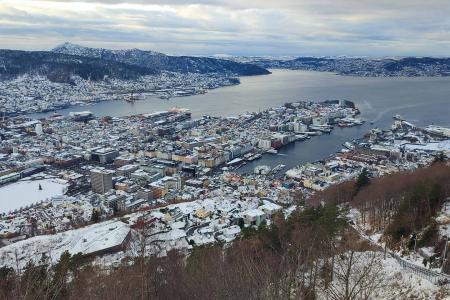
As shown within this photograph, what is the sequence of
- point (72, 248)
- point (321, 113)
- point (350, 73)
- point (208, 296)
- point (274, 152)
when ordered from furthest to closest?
1. point (350, 73)
2. point (321, 113)
3. point (274, 152)
4. point (72, 248)
5. point (208, 296)

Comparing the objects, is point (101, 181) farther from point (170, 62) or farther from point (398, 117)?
point (170, 62)

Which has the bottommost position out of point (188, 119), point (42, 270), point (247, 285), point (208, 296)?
point (188, 119)

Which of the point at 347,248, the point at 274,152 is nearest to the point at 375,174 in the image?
the point at 274,152

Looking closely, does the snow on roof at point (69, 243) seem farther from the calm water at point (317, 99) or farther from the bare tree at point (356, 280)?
the calm water at point (317, 99)

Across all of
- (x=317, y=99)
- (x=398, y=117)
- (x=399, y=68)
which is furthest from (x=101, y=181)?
(x=399, y=68)

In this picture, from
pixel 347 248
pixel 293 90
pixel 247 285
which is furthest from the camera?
pixel 293 90

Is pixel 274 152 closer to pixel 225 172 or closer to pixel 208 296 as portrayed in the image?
pixel 225 172

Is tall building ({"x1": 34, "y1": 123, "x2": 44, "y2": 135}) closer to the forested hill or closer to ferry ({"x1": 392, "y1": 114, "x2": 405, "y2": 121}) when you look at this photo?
ferry ({"x1": 392, "y1": 114, "x2": 405, "y2": 121})
